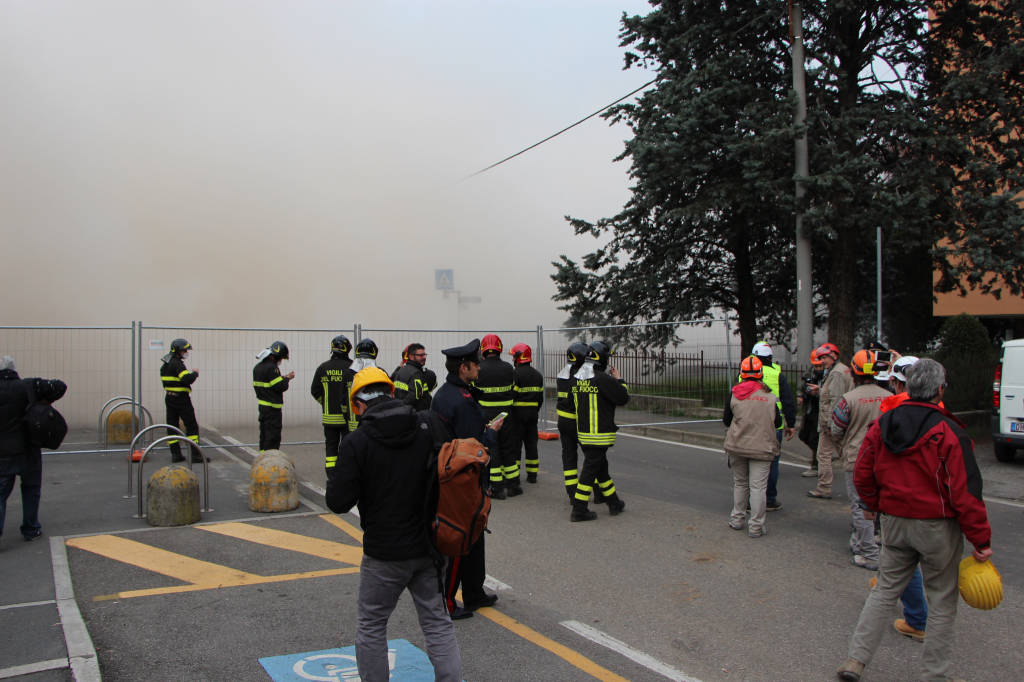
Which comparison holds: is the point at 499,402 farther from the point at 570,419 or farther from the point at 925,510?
the point at 925,510

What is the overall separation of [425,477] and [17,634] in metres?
2.68

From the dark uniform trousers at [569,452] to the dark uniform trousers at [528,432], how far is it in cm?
102

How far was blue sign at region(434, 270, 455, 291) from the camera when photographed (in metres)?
20.4

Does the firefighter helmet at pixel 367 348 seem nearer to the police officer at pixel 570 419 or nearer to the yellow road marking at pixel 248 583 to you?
the police officer at pixel 570 419

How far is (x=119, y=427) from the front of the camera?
35.8 ft

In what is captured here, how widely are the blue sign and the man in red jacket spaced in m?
17.3

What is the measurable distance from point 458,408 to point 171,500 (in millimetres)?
2922

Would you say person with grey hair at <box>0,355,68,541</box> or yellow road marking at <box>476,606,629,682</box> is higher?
person with grey hair at <box>0,355,68,541</box>

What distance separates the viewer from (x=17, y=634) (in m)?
4.11

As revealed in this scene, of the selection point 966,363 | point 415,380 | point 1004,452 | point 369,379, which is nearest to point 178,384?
point 415,380

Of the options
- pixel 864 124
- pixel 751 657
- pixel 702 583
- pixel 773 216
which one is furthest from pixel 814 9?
pixel 751 657

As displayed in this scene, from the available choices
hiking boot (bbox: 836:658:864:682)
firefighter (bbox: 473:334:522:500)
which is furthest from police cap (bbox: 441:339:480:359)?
hiking boot (bbox: 836:658:864:682)

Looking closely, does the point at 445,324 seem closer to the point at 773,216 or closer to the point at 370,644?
the point at 773,216

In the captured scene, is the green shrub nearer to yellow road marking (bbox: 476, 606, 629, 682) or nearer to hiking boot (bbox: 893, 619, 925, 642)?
hiking boot (bbox: 893, 619, 925, 642)
